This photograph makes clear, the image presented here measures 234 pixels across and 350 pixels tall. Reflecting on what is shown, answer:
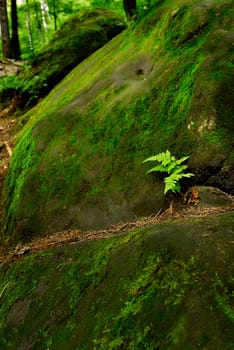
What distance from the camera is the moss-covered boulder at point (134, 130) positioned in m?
4.30

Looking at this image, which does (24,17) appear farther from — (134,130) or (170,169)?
(170,169)

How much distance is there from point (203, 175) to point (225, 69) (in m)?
1.31

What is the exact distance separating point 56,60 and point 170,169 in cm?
592

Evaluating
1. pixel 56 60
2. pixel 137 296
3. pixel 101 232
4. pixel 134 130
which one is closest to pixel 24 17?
pixel 56 60

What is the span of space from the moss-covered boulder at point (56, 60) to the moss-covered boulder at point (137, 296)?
573 cm

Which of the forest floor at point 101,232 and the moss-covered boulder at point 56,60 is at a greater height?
the moss-covered boulder at point 56,60

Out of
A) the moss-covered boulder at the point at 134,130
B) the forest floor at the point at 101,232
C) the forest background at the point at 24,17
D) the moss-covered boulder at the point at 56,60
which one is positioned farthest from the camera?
the forest background at the point at 24,17

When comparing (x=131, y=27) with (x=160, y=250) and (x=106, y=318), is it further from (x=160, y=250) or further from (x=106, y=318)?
(x=106, y=318)

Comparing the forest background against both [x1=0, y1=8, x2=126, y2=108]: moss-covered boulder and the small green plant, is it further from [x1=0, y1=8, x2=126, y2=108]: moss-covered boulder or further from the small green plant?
the small green plant

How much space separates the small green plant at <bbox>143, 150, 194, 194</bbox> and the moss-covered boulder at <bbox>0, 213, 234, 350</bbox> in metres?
0.83

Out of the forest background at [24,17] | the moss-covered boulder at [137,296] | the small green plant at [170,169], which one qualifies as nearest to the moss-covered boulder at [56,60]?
the forest background at [24,17]

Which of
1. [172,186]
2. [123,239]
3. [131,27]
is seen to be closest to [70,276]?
[123,239]

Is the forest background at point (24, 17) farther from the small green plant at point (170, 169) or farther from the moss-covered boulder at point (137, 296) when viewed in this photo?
the moss-covered boulder at point (137, 296)

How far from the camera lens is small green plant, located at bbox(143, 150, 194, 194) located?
3.99 m
